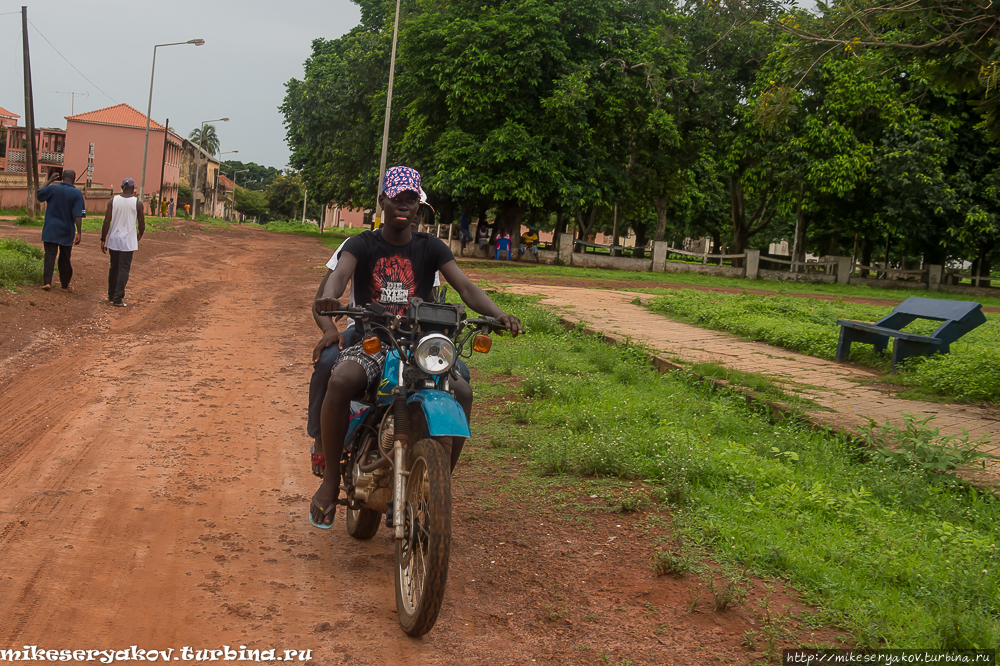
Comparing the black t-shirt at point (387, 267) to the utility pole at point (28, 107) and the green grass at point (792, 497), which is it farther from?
the utility pole at point (28, 107)

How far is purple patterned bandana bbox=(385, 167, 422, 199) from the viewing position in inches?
168

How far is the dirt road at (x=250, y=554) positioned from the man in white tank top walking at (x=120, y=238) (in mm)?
4560

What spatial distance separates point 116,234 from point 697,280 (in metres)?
19.7

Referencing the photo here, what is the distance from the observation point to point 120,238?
39.7 ft

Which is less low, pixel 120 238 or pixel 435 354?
pixel 120 238

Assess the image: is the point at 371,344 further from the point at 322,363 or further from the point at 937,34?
the point at 937,34

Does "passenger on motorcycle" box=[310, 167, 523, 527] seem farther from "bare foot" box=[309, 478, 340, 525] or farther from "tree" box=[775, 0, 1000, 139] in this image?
"tree" box=[775, 0, 1000, 139]

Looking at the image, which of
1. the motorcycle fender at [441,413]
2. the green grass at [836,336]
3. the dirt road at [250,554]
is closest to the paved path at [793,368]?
the green grass at [836,336]

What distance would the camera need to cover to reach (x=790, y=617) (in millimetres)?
3572

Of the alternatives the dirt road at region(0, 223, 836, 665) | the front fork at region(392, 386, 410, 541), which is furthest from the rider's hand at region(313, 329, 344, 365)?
the dirt road at region(0, 223, 836, 665)

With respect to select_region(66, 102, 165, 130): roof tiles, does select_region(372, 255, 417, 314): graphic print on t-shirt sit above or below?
below

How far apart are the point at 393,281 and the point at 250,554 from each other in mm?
1534

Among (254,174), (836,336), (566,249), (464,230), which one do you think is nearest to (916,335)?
(836,336)

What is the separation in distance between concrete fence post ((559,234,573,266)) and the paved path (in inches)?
687
